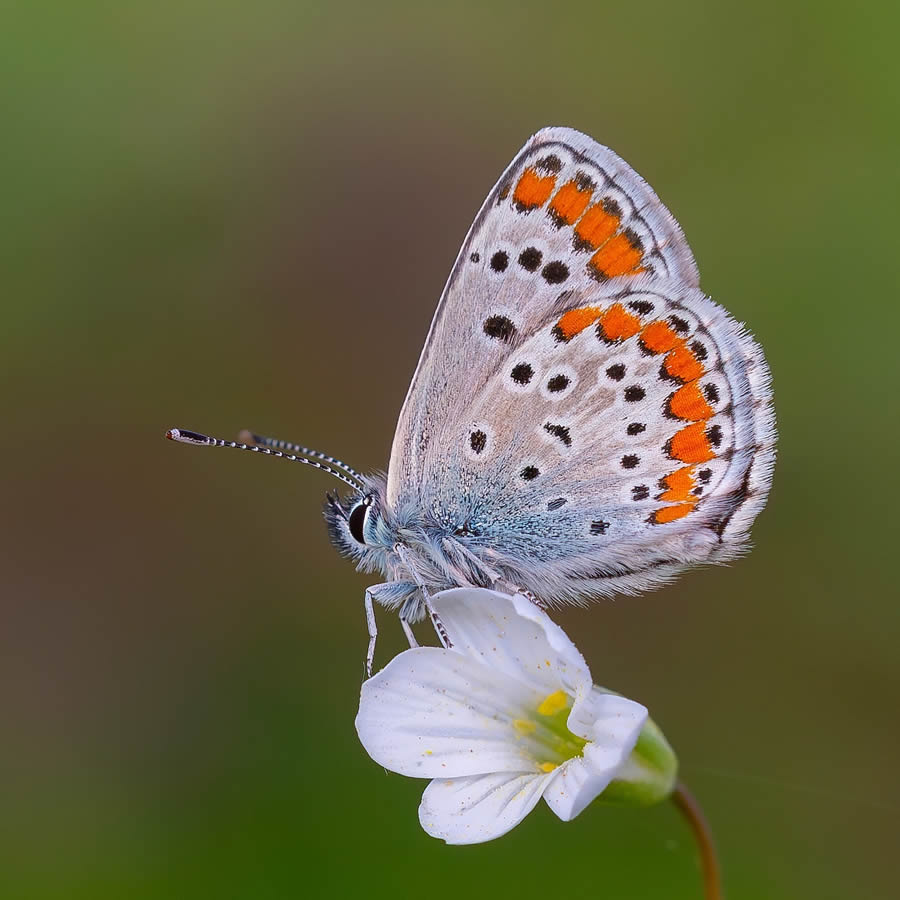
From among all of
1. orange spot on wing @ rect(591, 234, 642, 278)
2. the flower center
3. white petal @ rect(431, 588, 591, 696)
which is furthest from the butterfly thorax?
orange spot on wing @ rect(591, 234, 642, 278)

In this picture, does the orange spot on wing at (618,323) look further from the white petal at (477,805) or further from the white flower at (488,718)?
the white petal at (477,805)

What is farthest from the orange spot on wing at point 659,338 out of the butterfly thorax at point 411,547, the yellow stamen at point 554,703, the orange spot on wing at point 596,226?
the yellow stamen at point 554,703

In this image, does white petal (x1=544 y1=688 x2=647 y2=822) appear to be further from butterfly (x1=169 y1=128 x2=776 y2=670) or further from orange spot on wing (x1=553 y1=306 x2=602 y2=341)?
orange spot on wing (x1=553 y1=306 x2=602 y2=341)

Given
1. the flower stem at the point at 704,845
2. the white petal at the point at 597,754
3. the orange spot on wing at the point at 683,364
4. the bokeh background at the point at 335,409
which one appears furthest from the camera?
the bokeh background at the point at 335,409

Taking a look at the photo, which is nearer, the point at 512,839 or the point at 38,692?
the point at 512,839

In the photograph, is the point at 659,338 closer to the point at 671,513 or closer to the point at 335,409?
the point at 671,513

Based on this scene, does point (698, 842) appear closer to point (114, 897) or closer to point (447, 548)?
point (447, 548)

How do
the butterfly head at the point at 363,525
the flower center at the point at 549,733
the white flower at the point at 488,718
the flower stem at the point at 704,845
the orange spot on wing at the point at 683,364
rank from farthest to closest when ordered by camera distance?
the butterfly head at the point at 363,525 → the orange spot on wing at the point at 683,364 → the flower center at the point at 549,733 → the flower stem at the point at 704,845 → the white flower at the point at 488,718

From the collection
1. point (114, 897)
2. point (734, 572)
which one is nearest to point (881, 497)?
point (734, 572)
